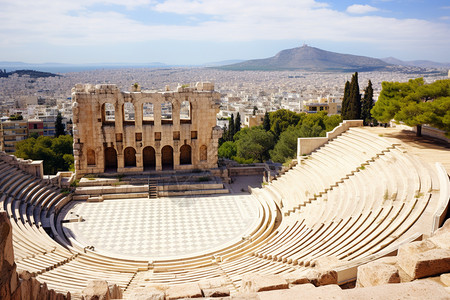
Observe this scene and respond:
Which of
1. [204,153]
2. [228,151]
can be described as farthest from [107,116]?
[204,153]

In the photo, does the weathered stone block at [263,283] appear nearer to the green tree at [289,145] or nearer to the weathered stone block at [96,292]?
the weathered stone block at [96,292]

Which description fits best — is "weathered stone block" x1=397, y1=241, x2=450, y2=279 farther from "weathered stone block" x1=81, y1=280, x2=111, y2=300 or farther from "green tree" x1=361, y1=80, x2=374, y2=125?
"green tree" x1=361, y1=80, x2=374, y2=125

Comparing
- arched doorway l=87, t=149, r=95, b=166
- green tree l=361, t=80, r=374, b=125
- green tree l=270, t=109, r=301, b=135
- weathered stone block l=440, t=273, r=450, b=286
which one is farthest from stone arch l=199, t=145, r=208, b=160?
weathered stone block l=440, t=273, r=450, b=286

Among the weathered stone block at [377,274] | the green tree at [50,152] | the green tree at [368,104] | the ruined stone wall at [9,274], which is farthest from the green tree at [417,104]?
the green tree at [50,152]

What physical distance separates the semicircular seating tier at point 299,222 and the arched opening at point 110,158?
4975 millimetres

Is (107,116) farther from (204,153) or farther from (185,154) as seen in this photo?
(204,153)

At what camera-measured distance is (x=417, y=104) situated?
22.6 meters

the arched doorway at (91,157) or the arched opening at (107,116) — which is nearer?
the arched doorway at (91,157)

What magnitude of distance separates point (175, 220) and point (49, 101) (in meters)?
142

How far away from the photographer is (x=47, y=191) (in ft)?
80.6

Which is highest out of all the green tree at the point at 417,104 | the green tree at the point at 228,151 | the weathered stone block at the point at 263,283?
the green tree at the point at 417,104

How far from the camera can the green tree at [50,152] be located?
3375cm

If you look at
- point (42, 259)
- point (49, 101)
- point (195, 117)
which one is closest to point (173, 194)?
point (195, 117)

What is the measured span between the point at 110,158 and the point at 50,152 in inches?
305
